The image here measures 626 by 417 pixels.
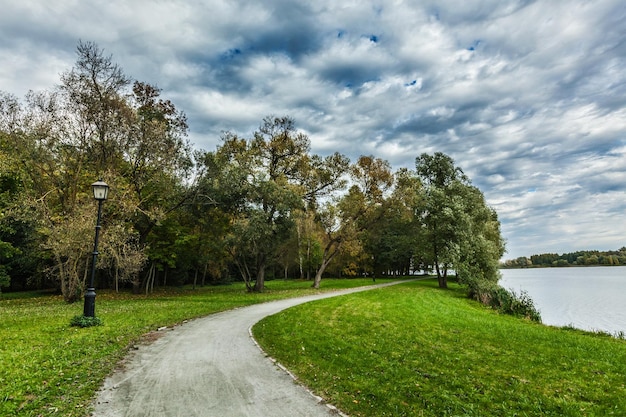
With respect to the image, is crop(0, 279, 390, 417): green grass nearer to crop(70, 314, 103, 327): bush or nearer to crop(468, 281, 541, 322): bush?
crop(70, 314, 103, 327): bush

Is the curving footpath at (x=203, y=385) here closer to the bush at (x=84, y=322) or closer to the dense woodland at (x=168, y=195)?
the bush at (x=84, y=322)

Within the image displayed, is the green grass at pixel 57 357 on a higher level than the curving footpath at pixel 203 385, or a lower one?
higher

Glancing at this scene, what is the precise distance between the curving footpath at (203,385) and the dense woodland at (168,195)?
11365 mm

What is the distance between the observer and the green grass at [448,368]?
17.2 ft

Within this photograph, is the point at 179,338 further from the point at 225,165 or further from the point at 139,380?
Result: the point at 225,165

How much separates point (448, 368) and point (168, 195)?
22.1 m

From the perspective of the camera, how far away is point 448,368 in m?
6.93

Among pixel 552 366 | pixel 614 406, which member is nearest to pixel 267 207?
pixel 552 366

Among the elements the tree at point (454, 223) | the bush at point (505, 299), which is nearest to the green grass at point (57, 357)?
the bush at point (505, 299)

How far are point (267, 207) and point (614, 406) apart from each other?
78.0 ft

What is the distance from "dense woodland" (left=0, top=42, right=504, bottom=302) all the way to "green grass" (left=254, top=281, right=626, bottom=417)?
13197mm

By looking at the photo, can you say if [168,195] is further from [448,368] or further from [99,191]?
[448,368]

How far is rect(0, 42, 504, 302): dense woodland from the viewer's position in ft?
58.9

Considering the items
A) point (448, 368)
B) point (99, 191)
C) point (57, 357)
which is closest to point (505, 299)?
point (448, 368)
